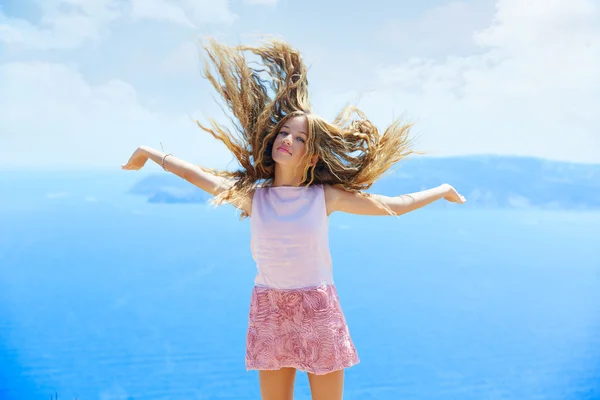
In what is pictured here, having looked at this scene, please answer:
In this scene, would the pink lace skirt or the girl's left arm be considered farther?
the girl's left arm

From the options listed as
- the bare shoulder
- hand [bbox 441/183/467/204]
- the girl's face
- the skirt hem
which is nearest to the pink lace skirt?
the skirt hem

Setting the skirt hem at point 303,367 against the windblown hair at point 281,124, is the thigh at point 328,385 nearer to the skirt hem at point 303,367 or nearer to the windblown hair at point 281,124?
the skirt hem at point 303,367

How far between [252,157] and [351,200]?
0.38 m

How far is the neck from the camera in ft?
6.70

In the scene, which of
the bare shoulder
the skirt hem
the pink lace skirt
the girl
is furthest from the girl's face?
the skirt hem

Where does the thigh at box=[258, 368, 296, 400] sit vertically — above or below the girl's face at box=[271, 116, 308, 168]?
below

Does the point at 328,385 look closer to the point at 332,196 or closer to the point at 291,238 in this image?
the point at 291,238

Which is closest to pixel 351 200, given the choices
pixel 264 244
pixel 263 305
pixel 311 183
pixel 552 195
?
pixel 311 183

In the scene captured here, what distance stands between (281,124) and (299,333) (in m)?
0.70

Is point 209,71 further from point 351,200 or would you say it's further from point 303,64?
point 351,200

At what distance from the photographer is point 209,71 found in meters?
2.08

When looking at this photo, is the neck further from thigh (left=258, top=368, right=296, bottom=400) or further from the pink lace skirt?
thigh (left=258, top=368, right=296, bottom=400)

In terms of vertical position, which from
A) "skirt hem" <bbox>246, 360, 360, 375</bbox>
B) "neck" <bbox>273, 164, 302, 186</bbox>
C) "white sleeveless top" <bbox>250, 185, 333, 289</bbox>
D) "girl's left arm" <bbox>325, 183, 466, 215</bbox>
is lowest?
"skirt hem" <bbox>246, 360, 360, 375</bbox>

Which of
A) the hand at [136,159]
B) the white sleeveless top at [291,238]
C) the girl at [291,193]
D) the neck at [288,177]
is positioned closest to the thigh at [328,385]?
the girl at [291,193]
